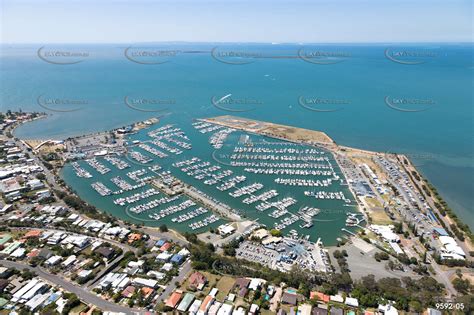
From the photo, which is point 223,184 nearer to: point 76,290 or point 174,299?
point 174,299

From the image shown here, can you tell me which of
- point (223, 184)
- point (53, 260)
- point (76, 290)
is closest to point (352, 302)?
point (76, 290)

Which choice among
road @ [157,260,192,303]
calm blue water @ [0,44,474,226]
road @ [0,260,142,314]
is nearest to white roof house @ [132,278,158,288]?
road @ [157,260,192,303]

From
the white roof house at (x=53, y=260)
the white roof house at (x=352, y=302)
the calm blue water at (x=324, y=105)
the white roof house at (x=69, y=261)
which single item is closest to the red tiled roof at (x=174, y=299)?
the white roof house at (x=69, y=261)

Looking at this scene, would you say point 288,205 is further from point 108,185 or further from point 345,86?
point 345,86

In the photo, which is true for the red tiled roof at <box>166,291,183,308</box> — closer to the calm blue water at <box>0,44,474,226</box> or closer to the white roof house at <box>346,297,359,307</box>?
the white roof house at <box>346,297,359,307</box>

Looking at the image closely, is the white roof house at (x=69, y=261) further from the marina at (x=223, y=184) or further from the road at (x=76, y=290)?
the marina at (x=223, y=184)

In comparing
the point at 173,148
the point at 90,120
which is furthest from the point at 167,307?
the point at 90,120
